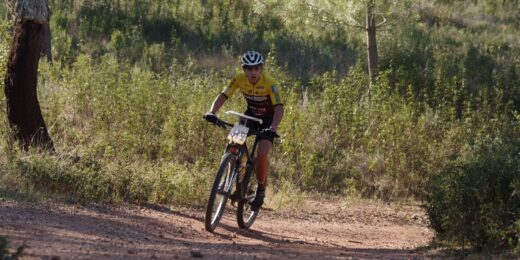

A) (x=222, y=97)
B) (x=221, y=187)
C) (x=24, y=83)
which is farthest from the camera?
(x=24, y=83)

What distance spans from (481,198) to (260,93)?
Answer: 2689mm

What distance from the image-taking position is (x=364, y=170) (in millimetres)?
15547

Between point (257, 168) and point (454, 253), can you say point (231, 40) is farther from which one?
point (454, 253)

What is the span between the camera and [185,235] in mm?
8906

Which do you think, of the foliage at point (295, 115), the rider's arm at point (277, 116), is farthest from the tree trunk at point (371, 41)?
the rider's arm at point (277, 116)

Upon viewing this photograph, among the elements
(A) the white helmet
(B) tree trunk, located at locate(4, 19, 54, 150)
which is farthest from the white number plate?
(B) tree trunk, located at locate(4, 19, 54, 150)

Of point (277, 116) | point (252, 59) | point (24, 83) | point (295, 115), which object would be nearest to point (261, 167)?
point (277, 116)

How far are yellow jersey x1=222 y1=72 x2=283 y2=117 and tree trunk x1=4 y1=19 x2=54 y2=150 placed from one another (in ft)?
9.71

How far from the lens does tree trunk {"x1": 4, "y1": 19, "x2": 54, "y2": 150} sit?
1116cm

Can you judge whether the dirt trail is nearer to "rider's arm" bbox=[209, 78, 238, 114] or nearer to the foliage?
the foliage

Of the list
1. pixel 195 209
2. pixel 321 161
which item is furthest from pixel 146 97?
pixel 195 209

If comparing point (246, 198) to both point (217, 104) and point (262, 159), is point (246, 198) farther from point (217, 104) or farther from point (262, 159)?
point (217, 104)

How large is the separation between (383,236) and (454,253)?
2.67 metres

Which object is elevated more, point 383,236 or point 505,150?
point 505,150
